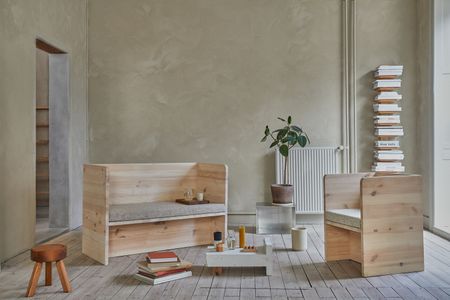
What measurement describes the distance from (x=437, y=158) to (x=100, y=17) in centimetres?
436

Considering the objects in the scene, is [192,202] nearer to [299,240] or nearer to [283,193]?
[299,240]

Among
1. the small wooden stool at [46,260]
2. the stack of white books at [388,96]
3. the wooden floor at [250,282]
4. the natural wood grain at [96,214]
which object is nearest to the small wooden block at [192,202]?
the wooden floor at [250,282]

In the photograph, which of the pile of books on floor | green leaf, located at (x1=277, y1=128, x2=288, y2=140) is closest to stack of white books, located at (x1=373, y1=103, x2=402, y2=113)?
green leaf, located at (x1=277, y1=128, x2=288, y2=140)

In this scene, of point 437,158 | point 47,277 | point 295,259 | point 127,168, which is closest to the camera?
point 47,277

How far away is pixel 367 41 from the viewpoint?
557cm

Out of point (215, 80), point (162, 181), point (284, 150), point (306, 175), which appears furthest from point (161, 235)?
point (215, 80)

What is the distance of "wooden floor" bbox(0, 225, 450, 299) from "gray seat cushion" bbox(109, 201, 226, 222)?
0.38 metres

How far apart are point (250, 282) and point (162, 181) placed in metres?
1.67

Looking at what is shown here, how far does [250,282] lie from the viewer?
3.24m

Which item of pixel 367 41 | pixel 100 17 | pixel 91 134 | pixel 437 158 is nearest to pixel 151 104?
pixel 91 134

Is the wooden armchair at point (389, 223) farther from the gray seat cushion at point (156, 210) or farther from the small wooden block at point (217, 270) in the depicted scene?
the gray seat cushion at point (156, 210)

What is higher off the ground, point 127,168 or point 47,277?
point 127,168

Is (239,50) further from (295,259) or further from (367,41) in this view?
(295,259)

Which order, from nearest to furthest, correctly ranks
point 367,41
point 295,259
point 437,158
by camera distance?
1. point 295,259
2. point 437,158
3. point 367,41
